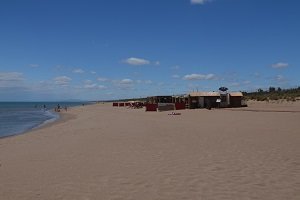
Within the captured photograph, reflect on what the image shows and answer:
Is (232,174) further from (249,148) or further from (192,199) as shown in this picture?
(249,148)

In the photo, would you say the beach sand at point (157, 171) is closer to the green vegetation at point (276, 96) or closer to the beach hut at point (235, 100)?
the beach hut at point (235, 100)

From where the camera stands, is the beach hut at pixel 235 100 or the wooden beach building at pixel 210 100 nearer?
the wooden beach building at pixel 210 100

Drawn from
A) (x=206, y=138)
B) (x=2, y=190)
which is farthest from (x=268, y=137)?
(x=2, y=190)

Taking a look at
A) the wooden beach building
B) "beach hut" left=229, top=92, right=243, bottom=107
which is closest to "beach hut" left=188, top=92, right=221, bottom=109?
the wooden beach building

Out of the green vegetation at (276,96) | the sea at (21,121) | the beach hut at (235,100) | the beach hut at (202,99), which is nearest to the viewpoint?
the sea at (21,121)

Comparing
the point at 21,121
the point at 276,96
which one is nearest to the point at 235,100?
the point at 21,121

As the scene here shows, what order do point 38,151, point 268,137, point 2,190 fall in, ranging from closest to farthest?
1. point 2,190
2. point 38,151
3. point 268,137

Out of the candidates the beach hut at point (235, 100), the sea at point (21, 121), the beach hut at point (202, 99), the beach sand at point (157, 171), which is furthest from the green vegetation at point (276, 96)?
the beach sand at point (157, 171)

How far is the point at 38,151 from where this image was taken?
13.0 meters

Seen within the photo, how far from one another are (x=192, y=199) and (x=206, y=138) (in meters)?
8.97

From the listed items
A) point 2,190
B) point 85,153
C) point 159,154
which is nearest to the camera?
point 2,190

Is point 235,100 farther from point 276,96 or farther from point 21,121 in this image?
point 276,96

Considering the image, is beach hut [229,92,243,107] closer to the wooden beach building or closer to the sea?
the wooden beach building

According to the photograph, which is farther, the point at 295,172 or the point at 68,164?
the point at 68,164
